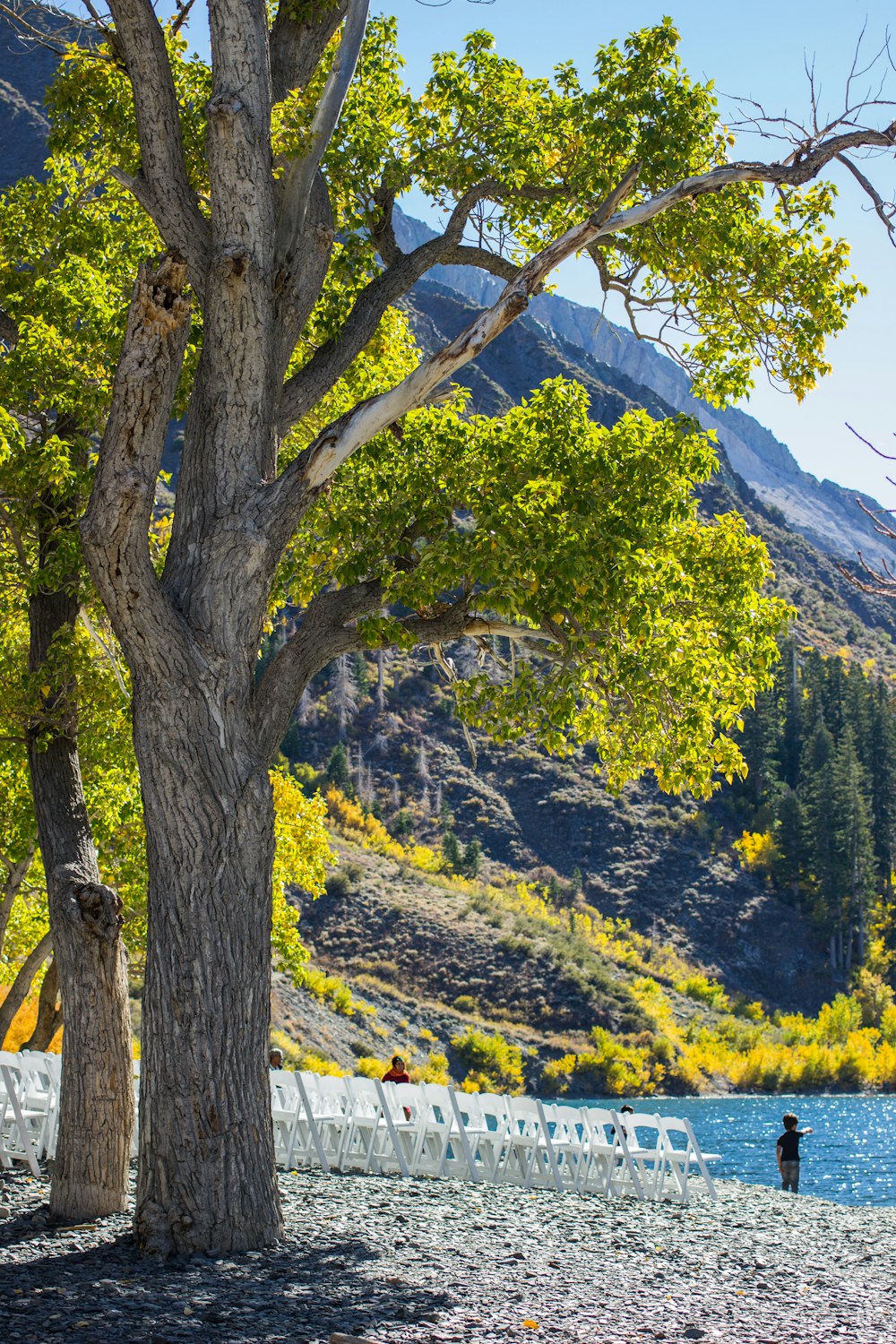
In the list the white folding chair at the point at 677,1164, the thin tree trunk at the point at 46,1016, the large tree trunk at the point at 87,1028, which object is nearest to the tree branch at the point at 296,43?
the large tree trunk at the point at 87,1028

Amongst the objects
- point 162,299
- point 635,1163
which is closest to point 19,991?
point 635,1163

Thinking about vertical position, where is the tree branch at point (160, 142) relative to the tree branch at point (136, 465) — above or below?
above

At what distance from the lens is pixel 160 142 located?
23.3ft

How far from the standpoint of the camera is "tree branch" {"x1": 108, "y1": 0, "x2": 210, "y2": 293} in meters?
7.05

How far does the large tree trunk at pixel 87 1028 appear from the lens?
680 cm

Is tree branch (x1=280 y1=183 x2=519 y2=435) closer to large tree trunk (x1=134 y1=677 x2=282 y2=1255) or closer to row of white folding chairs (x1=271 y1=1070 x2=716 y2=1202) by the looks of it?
large tree trunk (x1=134 y1=677 x2=282 y2=1255)

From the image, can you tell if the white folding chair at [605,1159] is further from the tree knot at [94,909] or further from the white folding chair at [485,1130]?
the tree knot at [94,909]

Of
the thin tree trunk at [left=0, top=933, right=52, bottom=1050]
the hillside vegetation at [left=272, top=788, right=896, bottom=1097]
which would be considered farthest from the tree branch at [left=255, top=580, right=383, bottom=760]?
the hillside vegetation at [left=272, top=788, right=896, bottom=1097]

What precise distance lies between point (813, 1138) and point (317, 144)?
3304 centimetres

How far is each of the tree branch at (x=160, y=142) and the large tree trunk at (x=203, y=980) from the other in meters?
2.80

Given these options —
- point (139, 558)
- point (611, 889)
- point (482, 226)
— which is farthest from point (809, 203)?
point (611, 889)

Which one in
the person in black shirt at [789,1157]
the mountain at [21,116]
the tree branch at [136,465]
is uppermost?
the mountain at [21,116]

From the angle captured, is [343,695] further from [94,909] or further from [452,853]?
[94,909]

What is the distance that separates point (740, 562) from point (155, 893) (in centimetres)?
447
